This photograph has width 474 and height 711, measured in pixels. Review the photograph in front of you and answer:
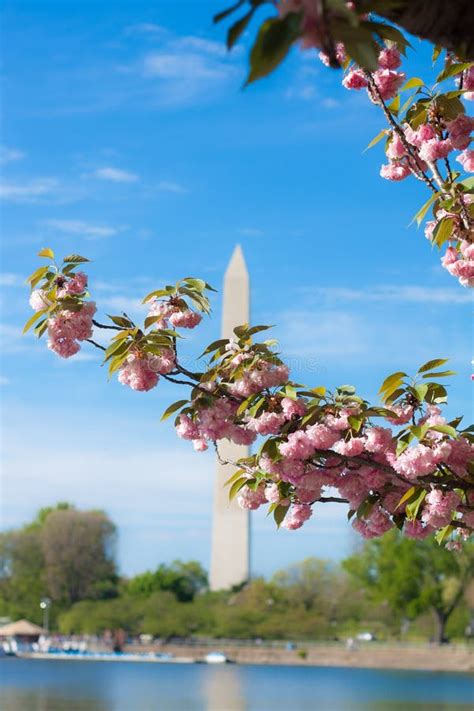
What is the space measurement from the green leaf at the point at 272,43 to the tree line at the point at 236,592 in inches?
1554

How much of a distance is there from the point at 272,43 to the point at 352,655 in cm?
4082

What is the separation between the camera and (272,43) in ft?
5.39

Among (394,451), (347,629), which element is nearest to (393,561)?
(347,629)

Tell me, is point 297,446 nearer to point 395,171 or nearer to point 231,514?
point 395,171

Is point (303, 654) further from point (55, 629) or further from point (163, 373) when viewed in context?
point (163, 373)

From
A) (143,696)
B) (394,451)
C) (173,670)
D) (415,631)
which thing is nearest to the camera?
(394,451)

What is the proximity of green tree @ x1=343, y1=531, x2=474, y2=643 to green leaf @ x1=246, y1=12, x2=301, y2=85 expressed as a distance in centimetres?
4043

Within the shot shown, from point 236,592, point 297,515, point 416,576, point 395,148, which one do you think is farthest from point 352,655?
point 395,148

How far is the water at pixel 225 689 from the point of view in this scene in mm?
24516

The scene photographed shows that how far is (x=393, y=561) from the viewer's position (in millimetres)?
42188

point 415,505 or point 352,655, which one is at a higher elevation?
point 415,505

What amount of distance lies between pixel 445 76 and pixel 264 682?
1206 inches

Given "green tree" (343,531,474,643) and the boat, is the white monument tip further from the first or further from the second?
the boat

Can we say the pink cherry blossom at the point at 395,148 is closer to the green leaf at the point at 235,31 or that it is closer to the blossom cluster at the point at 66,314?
the blossom cluster at the point at 66,314
